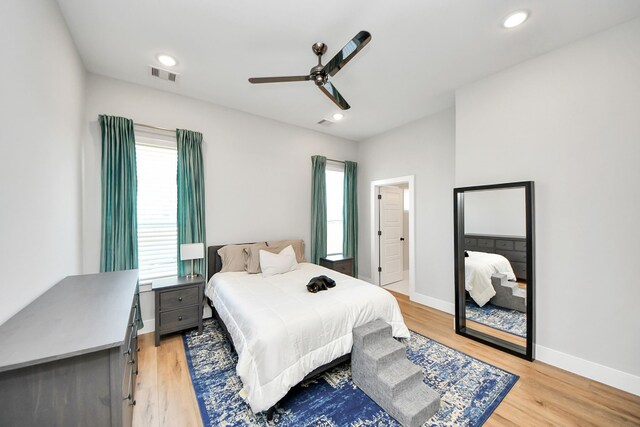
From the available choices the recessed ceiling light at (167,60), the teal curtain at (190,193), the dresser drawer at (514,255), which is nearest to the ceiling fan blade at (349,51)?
the recessed ceiling light at (167,60)

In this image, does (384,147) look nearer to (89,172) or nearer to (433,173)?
(433,173)

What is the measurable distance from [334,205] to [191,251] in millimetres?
2826

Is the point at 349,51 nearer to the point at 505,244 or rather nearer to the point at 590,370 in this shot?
the point at 505,244

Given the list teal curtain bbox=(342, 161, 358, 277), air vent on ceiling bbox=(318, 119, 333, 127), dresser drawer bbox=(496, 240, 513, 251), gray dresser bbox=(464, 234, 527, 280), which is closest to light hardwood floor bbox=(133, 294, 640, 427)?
gray dresser bbox=(464, 234, 527, 280)

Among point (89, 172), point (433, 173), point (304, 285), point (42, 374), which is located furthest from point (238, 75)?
point (433, 173)

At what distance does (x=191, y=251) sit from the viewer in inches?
123

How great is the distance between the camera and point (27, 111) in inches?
59.1

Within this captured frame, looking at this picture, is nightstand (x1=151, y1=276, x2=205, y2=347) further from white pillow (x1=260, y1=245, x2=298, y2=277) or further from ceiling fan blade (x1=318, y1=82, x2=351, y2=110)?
ceiling fan blade (x1=318, y1=82, x2=351, y2=110)

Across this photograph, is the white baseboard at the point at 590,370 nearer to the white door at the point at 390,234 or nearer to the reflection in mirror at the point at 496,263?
the reflection in mirror at the point at 496,263

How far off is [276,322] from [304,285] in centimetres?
94

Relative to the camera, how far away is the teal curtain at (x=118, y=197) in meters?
2.78

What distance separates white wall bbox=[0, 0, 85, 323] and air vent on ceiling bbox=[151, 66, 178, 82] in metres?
0.66

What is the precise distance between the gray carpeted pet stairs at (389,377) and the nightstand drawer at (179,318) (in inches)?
79.2

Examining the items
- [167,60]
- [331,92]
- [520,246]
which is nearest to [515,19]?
[331,92]
